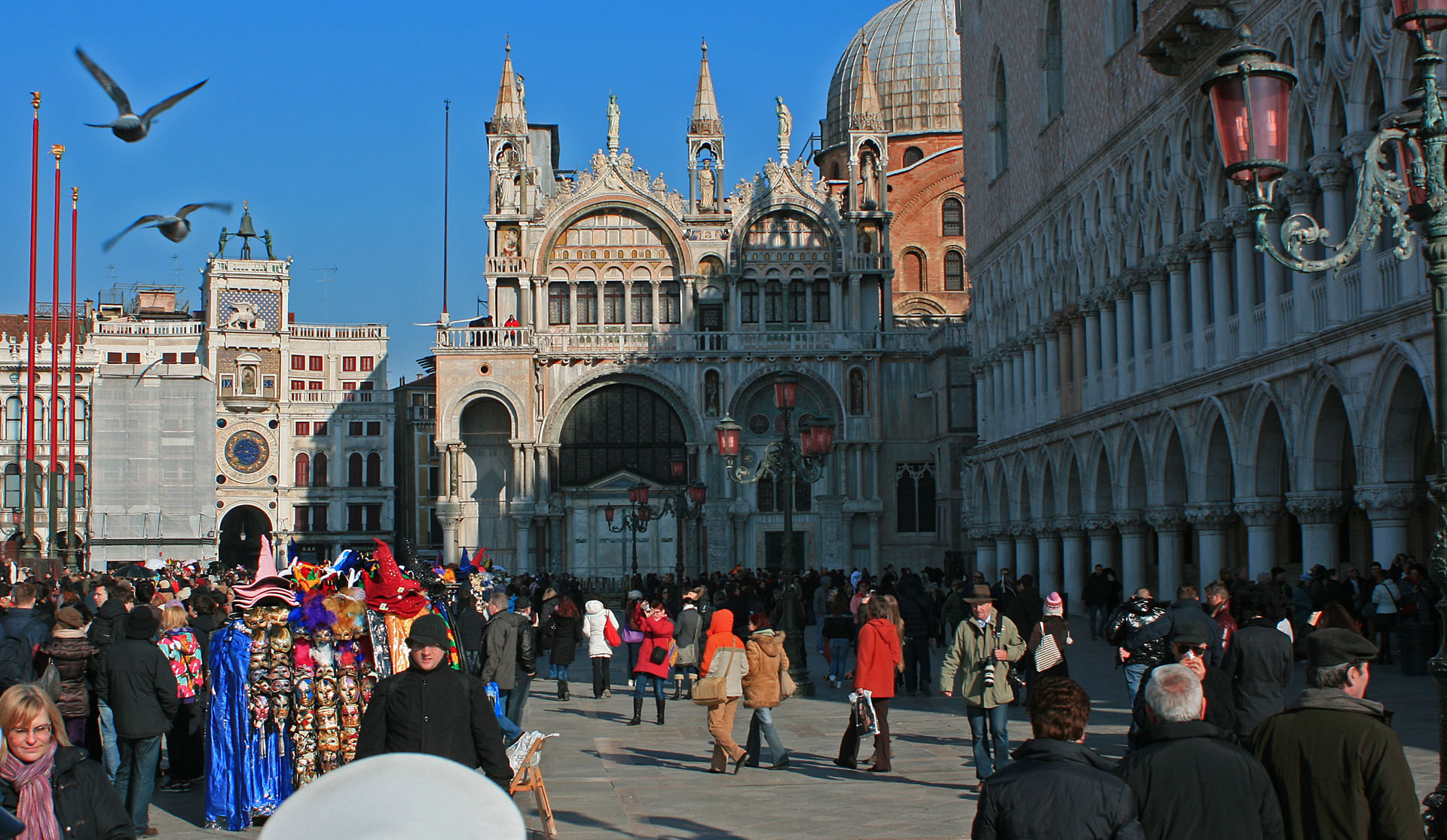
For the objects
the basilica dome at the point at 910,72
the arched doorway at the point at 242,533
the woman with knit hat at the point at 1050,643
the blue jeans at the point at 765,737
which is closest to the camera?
the woman with knit hat at the point at 1050,643

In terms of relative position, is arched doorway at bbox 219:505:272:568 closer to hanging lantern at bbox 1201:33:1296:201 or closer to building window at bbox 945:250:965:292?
building window at bbox 945:250:965:292

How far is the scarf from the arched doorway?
62332 millimetres

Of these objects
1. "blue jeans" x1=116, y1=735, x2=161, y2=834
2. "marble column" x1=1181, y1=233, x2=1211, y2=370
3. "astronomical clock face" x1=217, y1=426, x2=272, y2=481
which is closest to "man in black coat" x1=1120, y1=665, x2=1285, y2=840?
"blue jeans" x1=116, y1=735, x2=161, y2=834

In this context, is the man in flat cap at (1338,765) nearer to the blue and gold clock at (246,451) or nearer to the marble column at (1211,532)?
the marble column at (1211,532)

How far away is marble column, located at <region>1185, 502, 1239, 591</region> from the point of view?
961 inches

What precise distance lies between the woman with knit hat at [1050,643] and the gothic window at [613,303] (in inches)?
1351

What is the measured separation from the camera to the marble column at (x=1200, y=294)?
24.5m

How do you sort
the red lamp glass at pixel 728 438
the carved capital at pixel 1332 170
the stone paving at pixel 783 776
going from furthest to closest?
the red lamp glass at pixel 728 438
the carved capital at pixel 1332 170
the stone paving at pixel 783 776

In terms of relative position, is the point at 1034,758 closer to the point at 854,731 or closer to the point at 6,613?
the point at 854,731

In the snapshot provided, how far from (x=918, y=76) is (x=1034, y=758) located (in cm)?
Result: 5491

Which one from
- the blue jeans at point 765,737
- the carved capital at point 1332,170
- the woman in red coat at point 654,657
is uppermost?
the carved capital at point 1332,170

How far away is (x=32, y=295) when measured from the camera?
33.0m

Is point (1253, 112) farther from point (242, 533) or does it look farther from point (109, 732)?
point (242, 533)

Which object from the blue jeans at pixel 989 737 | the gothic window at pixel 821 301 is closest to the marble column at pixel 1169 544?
the blue jeans at pixel 989 737
